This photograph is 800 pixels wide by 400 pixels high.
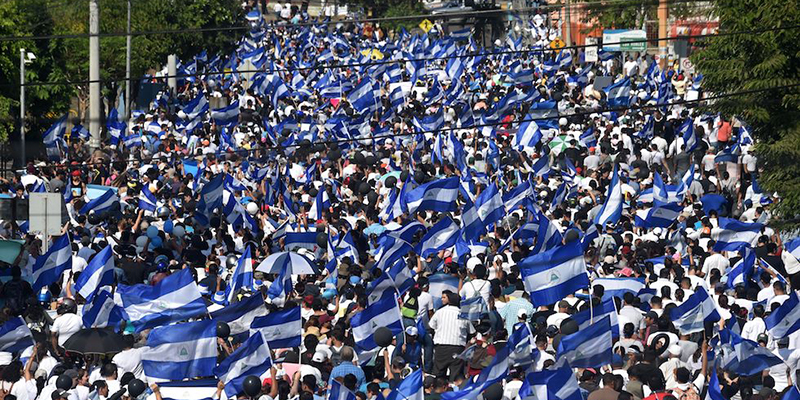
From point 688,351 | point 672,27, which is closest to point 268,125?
point 688,351

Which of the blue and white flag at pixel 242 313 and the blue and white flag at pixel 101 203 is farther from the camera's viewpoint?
the blue and white flag at pixel 101 203

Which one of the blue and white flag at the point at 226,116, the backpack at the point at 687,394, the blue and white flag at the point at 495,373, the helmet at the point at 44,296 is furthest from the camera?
the blue and white flag at the point at 226,116

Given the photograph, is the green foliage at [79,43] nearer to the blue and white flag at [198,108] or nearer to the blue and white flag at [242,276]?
the blue and white flag at [198,108]

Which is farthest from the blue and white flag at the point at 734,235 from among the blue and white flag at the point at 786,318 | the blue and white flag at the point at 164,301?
the blue and white flag at the point at 164,301

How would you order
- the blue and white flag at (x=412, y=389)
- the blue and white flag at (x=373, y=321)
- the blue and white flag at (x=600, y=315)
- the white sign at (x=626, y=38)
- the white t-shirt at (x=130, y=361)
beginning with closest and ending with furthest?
the blue and white flag at (x=412, y=389) → the blue and white flag at (x=600, y=315) → the white t-shirt at (x=130, y=361) → the blue and white flag at (x=373, y=321) → the white sign at (x=626, y=38)

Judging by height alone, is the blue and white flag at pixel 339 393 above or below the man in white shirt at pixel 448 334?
above

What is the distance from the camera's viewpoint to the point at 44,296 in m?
17.5

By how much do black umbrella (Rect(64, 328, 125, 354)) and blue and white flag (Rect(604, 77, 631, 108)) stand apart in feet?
64.9

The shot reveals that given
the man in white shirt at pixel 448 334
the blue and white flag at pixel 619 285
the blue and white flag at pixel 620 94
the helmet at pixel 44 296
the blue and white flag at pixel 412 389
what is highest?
the blue and white flag at pixel 620 94

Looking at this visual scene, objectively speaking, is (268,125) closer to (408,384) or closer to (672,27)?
(408,384)

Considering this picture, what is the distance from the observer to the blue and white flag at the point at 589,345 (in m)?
13.0

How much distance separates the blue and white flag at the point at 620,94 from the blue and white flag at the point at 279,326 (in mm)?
19467

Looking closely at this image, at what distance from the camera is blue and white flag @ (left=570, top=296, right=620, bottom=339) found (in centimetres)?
1327

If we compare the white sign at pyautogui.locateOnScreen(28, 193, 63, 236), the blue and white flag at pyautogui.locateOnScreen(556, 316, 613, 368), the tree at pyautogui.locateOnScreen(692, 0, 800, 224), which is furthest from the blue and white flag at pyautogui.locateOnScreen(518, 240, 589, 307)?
the white sign at pyautogui.locateOnScreen(28, 193, 63, 236)
